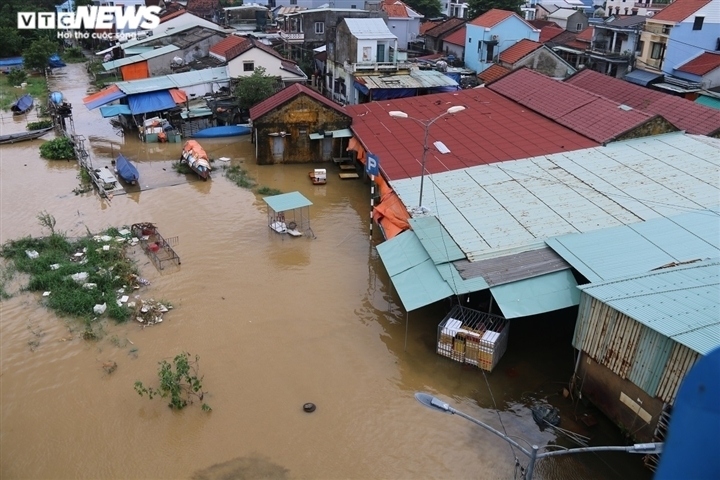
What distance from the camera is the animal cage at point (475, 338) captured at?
14.6 m

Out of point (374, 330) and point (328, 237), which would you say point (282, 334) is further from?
point (328, 237)

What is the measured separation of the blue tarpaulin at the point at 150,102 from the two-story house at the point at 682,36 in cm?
3256

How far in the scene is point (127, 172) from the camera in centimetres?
2711

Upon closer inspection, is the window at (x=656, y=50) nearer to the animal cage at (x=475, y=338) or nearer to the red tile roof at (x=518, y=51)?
the red tile roof at (x=518, y=51)

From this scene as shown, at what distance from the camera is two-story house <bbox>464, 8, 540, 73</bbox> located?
141 ft

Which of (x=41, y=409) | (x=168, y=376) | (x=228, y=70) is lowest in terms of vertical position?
(x=41, y=409)

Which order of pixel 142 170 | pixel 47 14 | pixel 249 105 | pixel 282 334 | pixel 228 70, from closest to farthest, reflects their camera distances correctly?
pixel 282 334 < pixel 142 170 < pixel 249 105 < pixel 228 70 < pixel 47 14

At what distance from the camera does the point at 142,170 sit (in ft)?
96.5

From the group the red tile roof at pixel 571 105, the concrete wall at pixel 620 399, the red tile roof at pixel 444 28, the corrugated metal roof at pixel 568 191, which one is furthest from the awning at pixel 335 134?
the red tile roof at pixel 444 28

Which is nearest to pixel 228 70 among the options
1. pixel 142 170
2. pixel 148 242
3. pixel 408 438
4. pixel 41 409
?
pixel 142 170

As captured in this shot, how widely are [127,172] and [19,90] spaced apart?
2786 centimetres

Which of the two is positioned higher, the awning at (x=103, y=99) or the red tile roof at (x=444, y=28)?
the red tile roof at (x=444, y=28)

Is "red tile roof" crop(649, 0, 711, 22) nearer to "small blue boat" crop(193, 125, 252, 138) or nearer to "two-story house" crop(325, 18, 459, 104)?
"two-story house" crop(325, 18, 459, 104)

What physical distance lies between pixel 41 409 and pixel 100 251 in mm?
7605
